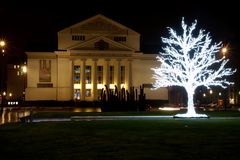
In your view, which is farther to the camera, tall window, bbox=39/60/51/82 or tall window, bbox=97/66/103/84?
tall window, bbox=97/66/103/84

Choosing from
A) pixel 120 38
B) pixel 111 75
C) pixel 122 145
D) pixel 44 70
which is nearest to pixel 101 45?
pixel 120 38

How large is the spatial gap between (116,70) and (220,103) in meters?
31.7

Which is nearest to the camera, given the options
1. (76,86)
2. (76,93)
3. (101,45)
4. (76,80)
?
(101,45)

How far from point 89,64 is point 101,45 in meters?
6.03

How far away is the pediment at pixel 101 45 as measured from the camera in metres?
100

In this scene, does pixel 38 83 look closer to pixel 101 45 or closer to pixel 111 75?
pixel 111 75

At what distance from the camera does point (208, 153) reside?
55.4 ft

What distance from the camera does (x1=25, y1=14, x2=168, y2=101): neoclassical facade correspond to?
101 meters

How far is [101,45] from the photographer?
3957 inches

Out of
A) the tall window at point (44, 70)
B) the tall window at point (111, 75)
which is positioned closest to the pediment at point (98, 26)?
the tall window at point (111, 75)

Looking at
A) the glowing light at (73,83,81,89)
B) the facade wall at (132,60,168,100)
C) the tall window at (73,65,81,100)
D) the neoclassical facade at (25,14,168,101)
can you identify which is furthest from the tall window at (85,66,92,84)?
the facade wall at (132,60,168,100)

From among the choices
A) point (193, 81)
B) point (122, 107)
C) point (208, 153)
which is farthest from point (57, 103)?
point (208, 153)

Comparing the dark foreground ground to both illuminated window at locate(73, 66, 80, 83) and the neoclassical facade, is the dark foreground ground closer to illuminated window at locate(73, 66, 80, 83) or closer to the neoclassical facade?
the neoclassical facade

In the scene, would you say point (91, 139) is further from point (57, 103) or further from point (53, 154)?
point (57, 103)
